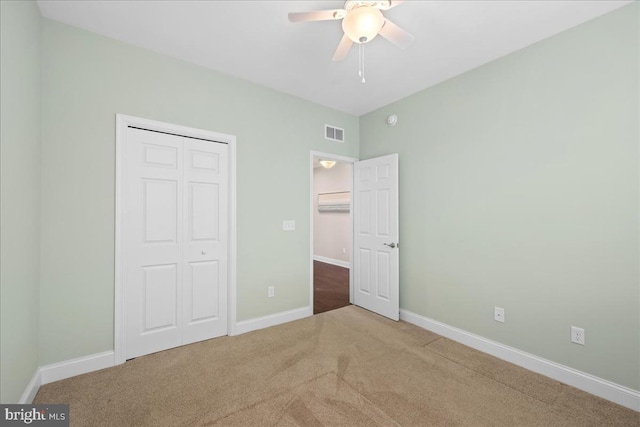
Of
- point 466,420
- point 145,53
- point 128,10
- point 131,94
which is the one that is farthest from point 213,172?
point 466,420

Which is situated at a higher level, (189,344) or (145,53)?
(145,53)

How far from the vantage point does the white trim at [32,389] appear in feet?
5.78

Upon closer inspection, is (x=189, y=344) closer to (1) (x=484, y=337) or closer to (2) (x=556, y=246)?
(1) (x=484, y=337)


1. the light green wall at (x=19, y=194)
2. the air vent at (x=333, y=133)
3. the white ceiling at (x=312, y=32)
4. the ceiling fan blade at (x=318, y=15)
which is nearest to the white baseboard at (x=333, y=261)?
the air vent at (x=333, y=133)

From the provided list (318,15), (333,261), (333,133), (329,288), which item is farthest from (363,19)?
(333,261)

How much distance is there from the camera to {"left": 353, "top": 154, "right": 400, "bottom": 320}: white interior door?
3414mm

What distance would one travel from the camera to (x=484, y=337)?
268 cm

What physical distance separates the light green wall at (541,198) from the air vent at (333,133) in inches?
41.0

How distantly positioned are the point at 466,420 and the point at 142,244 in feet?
9.40

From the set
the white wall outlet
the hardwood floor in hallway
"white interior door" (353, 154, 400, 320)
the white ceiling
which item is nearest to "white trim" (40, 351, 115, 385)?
the hardwood floor in hallway

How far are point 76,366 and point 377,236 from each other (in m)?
3.21

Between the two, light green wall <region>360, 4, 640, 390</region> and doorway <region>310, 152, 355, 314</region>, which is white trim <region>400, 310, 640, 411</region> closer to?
light green wall <region>360, 4, 640, 390</region>

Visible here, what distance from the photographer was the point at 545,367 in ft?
7.43

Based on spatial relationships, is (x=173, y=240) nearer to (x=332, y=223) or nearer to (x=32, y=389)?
(x=32, y=389)
